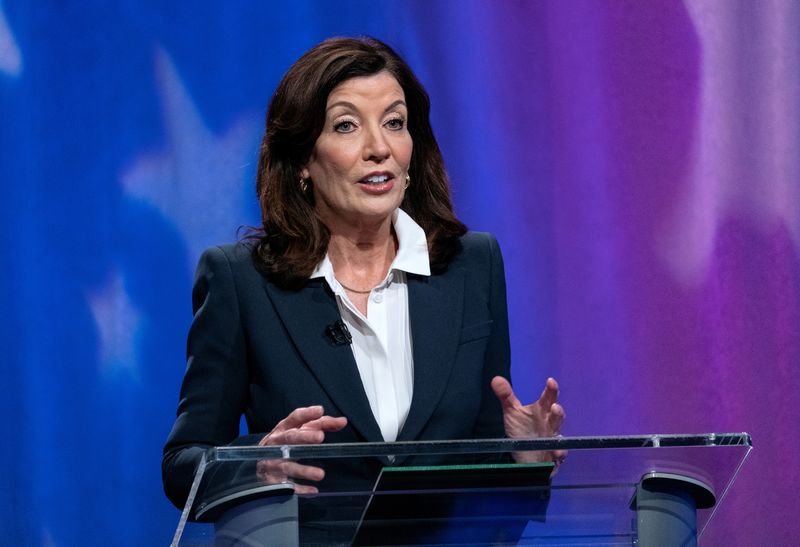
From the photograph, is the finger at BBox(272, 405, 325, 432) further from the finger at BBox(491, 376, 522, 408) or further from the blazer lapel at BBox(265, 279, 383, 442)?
the blazer lapel at BBox(265, 279, 383, 442)

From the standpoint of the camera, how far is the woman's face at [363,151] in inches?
96.0

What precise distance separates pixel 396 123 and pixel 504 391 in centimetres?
79

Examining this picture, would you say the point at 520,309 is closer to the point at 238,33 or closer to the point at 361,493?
the point at 238,33

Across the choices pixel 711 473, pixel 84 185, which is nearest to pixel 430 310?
pixel 711 473

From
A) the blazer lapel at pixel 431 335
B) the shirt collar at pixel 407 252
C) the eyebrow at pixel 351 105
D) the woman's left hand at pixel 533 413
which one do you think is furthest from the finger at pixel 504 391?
the eyebrow at pixel 351 105

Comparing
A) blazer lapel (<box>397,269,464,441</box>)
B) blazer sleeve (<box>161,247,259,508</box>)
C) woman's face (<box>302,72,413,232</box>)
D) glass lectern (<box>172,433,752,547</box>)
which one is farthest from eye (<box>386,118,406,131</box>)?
glass lectern (<box>172,433,752,547</box>)

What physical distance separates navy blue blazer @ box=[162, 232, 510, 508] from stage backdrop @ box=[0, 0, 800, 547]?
0.89 metres

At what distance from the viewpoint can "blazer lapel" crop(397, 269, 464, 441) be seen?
226cm

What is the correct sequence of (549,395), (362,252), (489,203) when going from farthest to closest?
(489,203) < (362,252) < (549,395)

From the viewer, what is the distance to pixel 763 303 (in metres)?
3.43

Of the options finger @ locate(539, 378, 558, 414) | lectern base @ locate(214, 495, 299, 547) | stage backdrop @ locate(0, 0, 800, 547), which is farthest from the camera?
stage backdrop @ locate(0, 0, 800, 547)

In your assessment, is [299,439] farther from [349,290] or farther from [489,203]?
[489,203]

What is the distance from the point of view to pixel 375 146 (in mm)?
2436

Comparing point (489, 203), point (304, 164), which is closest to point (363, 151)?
point (304, 164)
